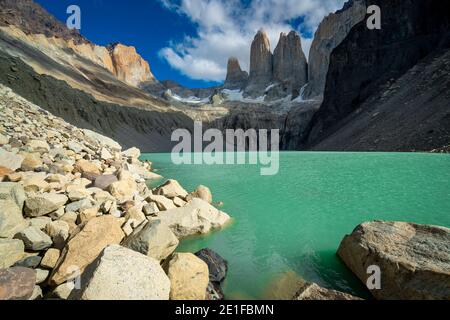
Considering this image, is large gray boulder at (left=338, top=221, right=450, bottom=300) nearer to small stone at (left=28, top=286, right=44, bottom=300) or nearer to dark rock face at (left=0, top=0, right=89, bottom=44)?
small stone at (left=28, top=286, right=44, bottom=300)

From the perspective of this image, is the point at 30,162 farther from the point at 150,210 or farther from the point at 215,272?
the point at 215,272

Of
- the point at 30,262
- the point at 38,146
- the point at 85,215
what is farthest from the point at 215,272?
the point at 38,146

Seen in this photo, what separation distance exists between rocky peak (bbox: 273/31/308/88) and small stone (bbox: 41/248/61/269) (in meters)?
150

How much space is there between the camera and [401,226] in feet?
18.1

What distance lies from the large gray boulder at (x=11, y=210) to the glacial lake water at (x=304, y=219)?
3706 mm

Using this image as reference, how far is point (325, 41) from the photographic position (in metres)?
122

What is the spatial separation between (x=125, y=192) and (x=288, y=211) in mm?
6025

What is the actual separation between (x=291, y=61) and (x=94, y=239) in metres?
160

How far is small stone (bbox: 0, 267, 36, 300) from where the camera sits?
399 cm

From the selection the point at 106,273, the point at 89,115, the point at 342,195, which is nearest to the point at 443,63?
the point at 342,195

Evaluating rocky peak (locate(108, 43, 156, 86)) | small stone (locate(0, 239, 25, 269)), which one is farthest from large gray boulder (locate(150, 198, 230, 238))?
rocky peak (locate(108, 43, 156, 86))

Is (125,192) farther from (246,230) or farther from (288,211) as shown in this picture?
(288,211)

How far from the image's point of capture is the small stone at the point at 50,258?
4965 mm

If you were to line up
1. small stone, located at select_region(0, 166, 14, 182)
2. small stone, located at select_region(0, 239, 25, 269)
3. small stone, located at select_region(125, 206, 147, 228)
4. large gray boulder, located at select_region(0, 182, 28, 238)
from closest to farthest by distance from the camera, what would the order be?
small stone, located at select_region(0, 239, 25, 269)
large gray boulder, located at select_region(0, 182, 28, 238)
small stone, located at select_region(125, 206, 147, 228)
small stone, located at select_region(0, 166, 14, 182)
